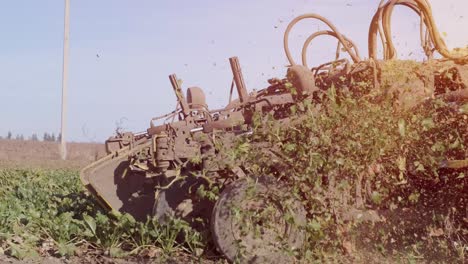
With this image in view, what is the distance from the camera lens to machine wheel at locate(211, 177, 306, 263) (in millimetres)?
5430

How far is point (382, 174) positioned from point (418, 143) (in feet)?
1.49

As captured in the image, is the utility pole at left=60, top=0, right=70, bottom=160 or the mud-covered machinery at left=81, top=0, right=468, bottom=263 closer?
the mud-covered machinery at left=81, top=0, right=468, bottom=263

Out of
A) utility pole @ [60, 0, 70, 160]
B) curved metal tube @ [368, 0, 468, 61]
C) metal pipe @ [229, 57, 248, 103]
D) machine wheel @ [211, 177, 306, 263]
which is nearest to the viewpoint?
machine wheel @ [211, 177, 306, 263]

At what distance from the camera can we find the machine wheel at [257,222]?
5430mm

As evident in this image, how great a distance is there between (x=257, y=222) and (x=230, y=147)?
82 cm

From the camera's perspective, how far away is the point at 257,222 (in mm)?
5566

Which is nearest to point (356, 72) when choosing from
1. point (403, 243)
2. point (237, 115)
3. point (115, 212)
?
point (237, 115)

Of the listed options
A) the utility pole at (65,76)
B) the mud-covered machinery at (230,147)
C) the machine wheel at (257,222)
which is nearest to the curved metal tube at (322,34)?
the mud-covered machinery at (230,147)

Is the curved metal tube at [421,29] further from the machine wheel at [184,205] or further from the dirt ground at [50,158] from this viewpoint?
the dirt ground at [50,158]

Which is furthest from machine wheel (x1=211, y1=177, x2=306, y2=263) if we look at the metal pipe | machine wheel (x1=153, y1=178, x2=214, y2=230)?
the metal pipe

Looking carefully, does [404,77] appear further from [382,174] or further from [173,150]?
[173,150]

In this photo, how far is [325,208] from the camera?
18.4ft

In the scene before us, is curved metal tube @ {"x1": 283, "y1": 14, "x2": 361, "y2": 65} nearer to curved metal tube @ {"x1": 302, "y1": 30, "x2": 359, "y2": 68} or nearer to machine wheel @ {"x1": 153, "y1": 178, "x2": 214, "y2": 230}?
curved metal tube @ {"x1": 302, "y1": 30, "x2": 359, "y2": 68}

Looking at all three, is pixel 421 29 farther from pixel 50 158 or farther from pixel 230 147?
pixel 50 158
